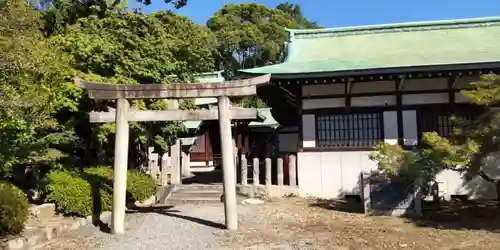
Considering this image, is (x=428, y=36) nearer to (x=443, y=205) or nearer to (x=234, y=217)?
(x=443, y=205)

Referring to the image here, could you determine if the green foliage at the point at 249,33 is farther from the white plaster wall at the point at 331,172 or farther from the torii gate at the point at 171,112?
the torii gate at the point at 171,112

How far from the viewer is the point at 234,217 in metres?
8.94

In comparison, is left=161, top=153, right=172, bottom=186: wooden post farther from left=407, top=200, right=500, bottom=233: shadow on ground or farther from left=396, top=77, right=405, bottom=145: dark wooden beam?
left=407, top=200, right=500, bottom=233: shadow on ground

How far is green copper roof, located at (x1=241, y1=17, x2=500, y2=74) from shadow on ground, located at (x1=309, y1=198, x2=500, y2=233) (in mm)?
3977

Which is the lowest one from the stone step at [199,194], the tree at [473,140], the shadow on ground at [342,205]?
the shadow on ground at [342,205]

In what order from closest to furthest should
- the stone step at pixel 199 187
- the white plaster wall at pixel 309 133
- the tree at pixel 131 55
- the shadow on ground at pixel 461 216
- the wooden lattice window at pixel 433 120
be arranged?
the shadow on ground at pixel 461 216 < the tree at pixel 131 55 < the wooden lattice window at pixel 433 120 < the white plaster wall at pixel 309 133 < the stone step at pixel 199 187

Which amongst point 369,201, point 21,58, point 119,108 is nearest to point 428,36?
point 369,201

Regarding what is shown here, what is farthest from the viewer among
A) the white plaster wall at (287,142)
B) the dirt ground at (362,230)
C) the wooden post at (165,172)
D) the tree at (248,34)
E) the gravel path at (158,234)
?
the tree at (248,34)

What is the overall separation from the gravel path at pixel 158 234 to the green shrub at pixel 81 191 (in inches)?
23.0

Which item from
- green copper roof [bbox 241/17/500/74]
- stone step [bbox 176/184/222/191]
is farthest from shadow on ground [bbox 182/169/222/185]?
green copper roof [bbox 241/17/500/74]

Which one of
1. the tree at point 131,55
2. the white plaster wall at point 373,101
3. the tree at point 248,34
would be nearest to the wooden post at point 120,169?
the tree at point 131,55

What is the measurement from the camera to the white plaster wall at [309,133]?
13.8 meters

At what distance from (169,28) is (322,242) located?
10.5 meters

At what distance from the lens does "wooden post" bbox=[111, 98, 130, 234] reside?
29.0ft
